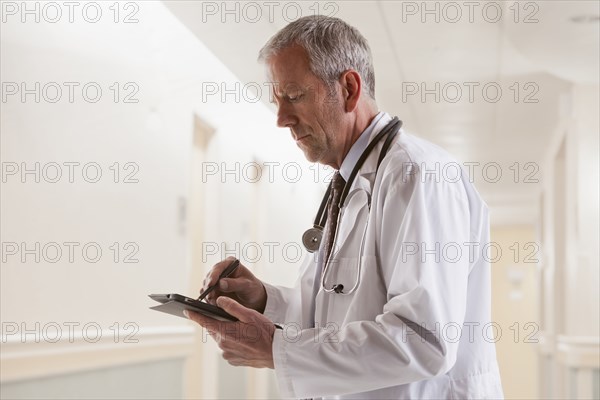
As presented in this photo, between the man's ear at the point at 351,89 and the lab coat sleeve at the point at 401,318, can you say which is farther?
the man's ear at the point at 351,89

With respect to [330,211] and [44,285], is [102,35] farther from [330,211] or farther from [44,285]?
[330,211]

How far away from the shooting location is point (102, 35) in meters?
3.73

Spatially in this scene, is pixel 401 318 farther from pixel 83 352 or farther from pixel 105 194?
pixel 105 194

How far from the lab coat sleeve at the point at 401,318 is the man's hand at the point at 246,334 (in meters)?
0.03

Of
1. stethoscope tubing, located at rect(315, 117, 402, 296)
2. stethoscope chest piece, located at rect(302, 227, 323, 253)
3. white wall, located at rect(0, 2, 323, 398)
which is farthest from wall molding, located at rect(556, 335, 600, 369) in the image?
stethoscope tubing, located at rect(315, 117, 402, 296)

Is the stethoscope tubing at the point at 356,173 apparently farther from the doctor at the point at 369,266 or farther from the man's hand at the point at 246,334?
the man's hand at the point at 246,334

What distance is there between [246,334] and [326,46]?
0.68 metres

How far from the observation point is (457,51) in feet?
Answer: 16.8

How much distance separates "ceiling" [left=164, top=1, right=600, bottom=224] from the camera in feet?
13.9

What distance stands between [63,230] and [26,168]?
1.32 feet

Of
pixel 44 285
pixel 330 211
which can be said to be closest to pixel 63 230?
pixel 44 285

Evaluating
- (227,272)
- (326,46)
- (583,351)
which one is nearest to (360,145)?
(326,46)

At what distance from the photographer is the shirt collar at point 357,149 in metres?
1.81

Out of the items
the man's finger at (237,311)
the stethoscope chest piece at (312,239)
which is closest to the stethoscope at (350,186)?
the stethoscope chest piece at (312,239)
